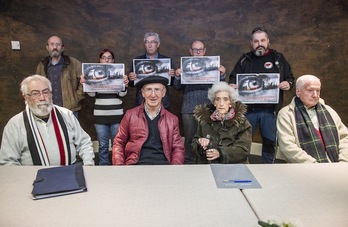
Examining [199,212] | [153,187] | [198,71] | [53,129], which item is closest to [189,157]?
[198,71]

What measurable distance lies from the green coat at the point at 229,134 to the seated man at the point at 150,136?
0.20 metres

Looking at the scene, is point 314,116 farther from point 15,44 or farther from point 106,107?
point 15,44

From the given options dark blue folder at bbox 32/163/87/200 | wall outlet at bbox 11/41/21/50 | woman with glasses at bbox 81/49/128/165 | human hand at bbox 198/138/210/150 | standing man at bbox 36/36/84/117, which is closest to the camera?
dark blue folder at bbox 32/163/87/200

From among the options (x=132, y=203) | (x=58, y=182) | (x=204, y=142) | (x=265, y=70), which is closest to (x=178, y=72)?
(x=265, y=70)

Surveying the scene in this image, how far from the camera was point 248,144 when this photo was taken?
252 cm

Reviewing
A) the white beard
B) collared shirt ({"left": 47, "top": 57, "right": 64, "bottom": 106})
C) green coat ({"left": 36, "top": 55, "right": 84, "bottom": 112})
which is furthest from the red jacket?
collared shirt ({"left": 47, "top": 57, "right": 64, "bottom": 106})

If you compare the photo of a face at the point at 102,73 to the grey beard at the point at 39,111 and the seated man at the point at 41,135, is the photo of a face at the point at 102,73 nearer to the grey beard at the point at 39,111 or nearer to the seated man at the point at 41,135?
the seated man at the point at 41,135

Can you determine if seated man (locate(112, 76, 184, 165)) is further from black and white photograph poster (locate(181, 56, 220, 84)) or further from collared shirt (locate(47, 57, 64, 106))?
collared shirt (locate(47, 57, 64, 106))

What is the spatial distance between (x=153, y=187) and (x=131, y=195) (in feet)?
0.45

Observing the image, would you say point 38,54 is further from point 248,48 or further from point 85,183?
point 85,183

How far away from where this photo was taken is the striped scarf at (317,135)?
249 cm

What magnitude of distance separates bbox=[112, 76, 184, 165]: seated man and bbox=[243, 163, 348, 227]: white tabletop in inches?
29.6

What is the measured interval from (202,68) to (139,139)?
1126mm

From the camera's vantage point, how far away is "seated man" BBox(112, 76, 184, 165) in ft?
8.20
